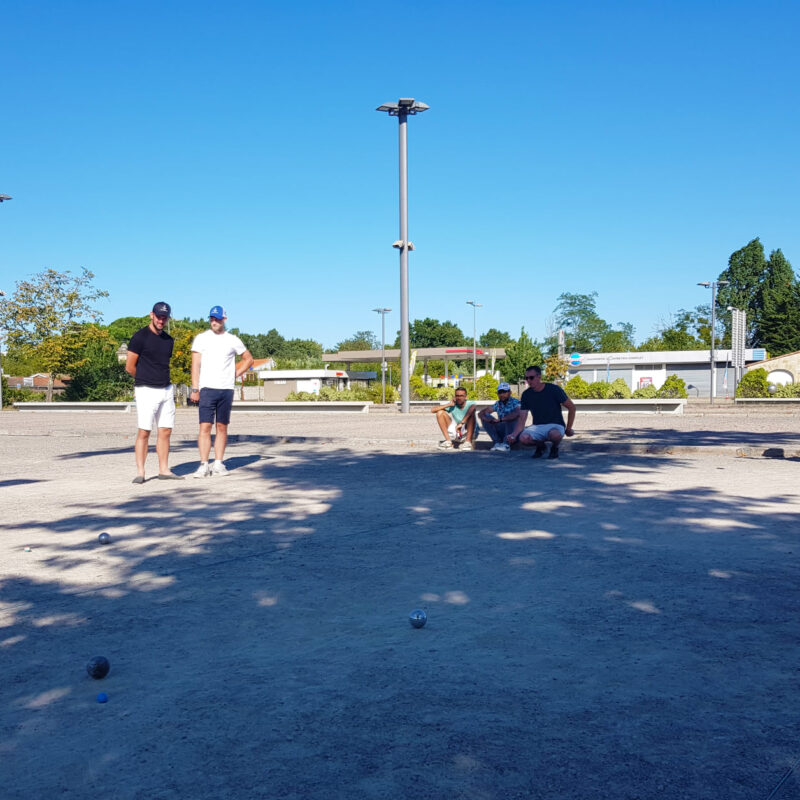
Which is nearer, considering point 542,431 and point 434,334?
point 542,431

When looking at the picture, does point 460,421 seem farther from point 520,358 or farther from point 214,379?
point 520,358

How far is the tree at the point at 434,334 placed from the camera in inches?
5418

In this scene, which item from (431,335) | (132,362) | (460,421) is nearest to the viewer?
(132,362)

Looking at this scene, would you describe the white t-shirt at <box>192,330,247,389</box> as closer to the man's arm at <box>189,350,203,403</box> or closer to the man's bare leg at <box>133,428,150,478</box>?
the man's arm at <box>189,350,203,403</box>

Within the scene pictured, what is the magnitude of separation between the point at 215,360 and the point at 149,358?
0.71m

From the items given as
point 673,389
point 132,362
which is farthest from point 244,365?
point 673,389

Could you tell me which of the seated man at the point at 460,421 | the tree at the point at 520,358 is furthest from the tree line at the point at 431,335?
the seated man at the point at 460,421

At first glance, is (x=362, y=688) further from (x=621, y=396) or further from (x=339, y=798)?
(x=621, y=396)

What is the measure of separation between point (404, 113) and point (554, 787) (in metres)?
21.1

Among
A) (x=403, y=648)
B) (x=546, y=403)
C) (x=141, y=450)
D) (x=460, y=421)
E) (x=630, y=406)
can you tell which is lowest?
(x=403, y=648)

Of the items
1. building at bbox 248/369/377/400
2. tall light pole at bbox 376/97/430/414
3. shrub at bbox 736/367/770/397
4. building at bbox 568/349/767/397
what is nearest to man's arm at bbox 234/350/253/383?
tall light pole at bbox 376/97/430/414

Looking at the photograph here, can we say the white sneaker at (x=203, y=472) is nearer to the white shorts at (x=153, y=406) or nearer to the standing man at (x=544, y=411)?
the white shorts at (x=153, y=406)

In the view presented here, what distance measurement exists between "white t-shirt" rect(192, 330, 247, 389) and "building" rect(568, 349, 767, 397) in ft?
180

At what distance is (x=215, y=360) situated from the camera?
8797mm
